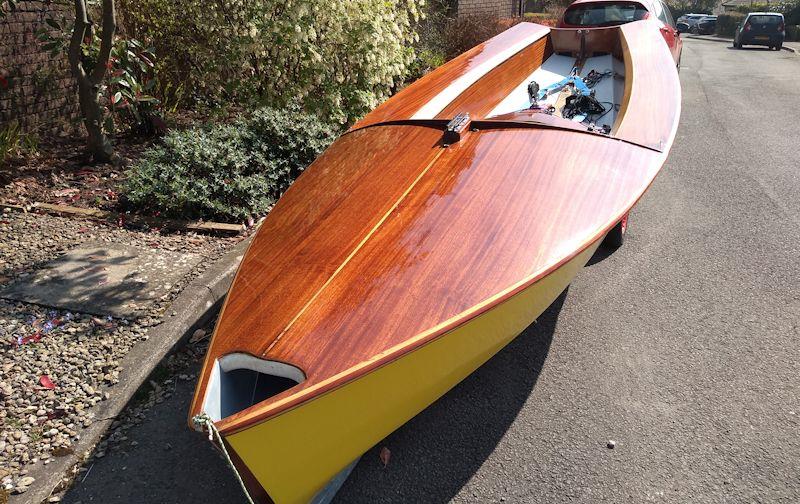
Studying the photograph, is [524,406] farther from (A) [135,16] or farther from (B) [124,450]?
(A) [135,16]

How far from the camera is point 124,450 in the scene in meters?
2.34

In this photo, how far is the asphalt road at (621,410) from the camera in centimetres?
216

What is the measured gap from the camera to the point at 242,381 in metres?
2.07

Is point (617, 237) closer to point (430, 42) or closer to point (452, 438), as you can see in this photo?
point (452, 438)

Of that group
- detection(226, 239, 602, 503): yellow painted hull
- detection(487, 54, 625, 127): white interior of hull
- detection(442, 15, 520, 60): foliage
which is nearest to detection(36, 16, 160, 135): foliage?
detection(487, 54, 625, 127): white interior of hull

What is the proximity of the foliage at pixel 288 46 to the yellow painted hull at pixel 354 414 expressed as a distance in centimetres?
355

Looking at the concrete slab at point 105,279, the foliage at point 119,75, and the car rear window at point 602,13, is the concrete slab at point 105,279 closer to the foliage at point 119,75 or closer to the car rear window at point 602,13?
the foliage at point 119,75

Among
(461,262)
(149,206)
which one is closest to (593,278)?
(461,262)

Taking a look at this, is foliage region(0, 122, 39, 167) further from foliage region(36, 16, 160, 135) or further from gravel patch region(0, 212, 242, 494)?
gravel patch region(0, 212, 242, 494)

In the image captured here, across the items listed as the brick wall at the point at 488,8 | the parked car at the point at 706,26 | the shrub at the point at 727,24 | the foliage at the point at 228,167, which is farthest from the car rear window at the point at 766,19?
the foliage at the point at 228,167

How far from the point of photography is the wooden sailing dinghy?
185 centimetres

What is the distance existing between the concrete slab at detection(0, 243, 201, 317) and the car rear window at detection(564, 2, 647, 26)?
214 inches

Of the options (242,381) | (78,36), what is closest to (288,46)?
(78,36)

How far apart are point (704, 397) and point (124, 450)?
2572mm
